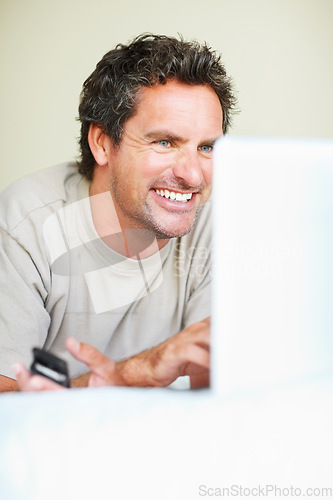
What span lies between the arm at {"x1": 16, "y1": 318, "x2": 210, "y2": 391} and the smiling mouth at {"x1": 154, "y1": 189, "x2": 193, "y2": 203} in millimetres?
612

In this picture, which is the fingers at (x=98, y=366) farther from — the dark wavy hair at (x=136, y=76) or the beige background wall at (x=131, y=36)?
the beige background wall at (x=131, y=36)

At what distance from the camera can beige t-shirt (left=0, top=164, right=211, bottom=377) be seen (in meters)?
1.28

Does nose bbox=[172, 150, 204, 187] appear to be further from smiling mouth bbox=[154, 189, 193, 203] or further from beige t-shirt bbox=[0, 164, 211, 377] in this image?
beige t-shirt bbox=[0, 164, 211, 377]

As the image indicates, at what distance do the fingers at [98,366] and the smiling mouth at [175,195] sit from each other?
66 cm

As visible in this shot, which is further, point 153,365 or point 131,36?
point 131,36

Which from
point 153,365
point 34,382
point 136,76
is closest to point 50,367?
point 34,382

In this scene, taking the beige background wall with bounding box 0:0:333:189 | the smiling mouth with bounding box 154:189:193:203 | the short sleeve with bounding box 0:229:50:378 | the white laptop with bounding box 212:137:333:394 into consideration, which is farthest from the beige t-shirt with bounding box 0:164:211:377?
the white laptop with bounding box 212:137:333:394

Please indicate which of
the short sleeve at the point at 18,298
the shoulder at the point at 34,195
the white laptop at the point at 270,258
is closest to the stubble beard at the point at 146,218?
the shoulder at the point at 34,195

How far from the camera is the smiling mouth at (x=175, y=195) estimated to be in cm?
148

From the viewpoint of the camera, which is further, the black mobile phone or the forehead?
the forehead

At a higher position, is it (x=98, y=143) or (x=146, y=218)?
(x=98, y=143)

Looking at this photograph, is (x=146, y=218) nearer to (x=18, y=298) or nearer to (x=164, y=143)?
(x=164, y=143)

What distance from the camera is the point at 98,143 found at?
1.67 metres

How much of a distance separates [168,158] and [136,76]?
9.8 inches
